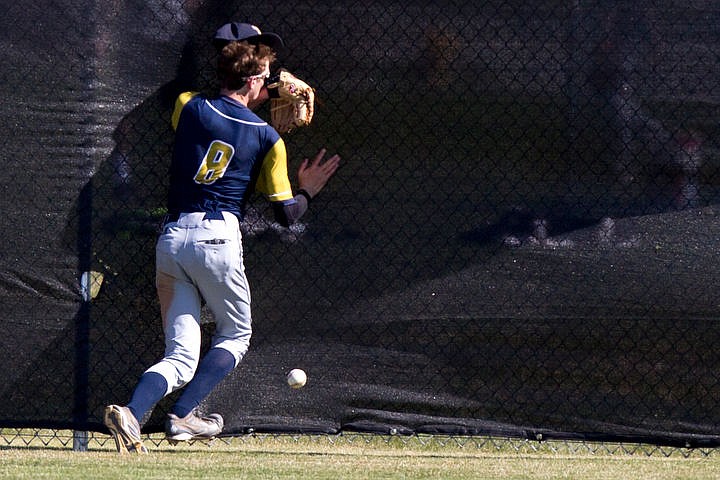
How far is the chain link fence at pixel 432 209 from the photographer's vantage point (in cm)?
539

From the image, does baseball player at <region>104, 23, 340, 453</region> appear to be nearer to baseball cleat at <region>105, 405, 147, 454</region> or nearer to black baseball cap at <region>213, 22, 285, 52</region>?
black baseball cap at <region>213, 22, 285, 52</region>

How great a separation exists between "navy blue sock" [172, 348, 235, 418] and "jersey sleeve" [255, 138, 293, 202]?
735 millimetres

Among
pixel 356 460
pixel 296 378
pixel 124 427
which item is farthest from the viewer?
pixel 296 378

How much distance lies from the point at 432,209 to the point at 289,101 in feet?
2.99

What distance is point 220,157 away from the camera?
4.76 meters

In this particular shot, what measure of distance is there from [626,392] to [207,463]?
212 cm

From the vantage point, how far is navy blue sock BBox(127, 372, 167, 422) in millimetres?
4406

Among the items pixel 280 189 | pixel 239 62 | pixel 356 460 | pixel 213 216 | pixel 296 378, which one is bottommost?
pixel 356 460

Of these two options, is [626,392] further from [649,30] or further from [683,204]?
[649,30]

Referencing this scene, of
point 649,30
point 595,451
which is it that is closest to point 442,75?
point 649,30

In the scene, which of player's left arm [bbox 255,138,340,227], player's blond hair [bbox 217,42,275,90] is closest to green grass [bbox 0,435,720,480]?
player's left arm [bbox 255,138,340,227]

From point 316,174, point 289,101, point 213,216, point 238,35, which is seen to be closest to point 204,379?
point 213,216

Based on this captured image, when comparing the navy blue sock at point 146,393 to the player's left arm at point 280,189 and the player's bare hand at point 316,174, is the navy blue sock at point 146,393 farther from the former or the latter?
the player's bare hand at point 316,174

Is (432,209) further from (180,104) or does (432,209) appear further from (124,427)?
(124,427)
